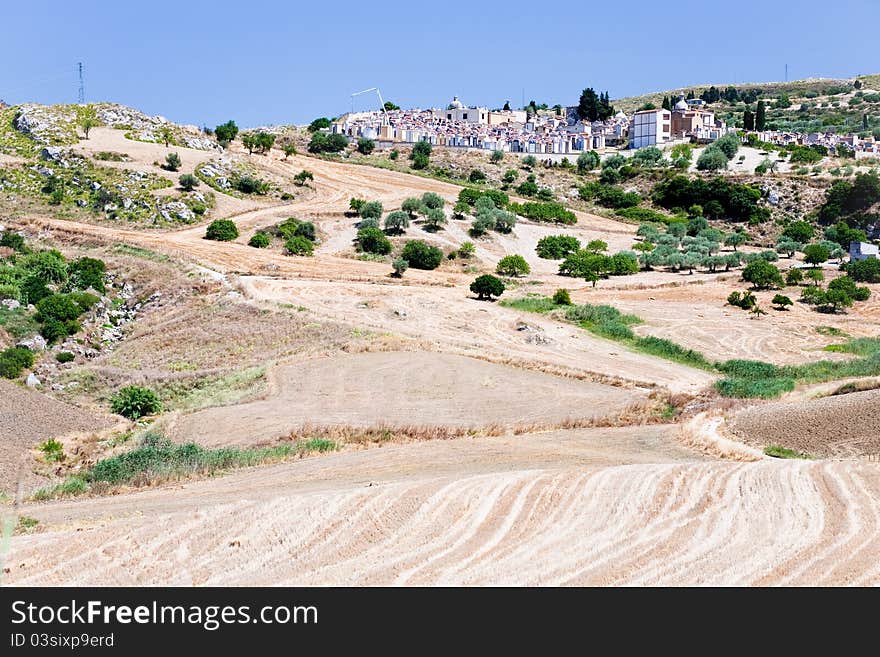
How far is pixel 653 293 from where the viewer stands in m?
44.6

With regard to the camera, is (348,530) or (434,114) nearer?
(348,530)

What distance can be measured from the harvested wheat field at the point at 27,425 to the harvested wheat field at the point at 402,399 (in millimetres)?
2744

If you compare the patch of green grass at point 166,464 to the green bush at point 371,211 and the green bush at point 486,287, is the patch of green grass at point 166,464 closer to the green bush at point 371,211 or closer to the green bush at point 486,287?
the green bush at point 486,287

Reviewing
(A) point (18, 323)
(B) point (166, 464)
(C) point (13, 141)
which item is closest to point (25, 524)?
(B) point (166, 464)

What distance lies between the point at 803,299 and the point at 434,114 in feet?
272

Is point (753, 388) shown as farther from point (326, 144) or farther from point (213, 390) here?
point (326, 144)

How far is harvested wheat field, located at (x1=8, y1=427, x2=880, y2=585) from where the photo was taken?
10617mm

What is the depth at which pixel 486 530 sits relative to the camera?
40.0 feet

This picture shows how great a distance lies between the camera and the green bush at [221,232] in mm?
53031

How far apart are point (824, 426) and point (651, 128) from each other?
3181 inches

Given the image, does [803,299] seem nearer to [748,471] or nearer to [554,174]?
[748,471]

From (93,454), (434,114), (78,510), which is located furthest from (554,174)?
(78,510)

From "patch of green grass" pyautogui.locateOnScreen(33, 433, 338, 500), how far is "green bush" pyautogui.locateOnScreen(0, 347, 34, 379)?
42.1 ft

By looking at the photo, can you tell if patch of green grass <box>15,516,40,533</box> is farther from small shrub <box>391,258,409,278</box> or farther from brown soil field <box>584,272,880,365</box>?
small shrub <box>391,258,409,278</box>
